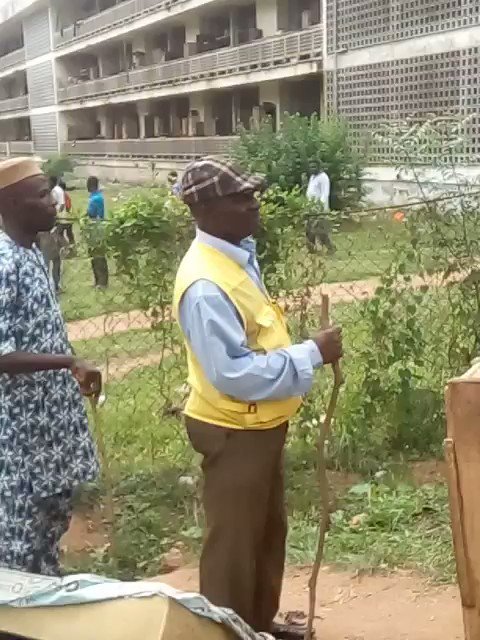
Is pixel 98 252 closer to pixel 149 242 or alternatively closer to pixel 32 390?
pixel 149 242

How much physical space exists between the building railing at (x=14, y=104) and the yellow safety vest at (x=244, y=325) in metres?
46.5

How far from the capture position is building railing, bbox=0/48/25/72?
47.0 m

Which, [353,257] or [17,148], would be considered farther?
[17,148]

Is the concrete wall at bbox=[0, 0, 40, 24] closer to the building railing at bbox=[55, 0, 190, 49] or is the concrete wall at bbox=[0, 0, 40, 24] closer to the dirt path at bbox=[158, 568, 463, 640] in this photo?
the building railing at bbox=[55, 0, 190, 49]

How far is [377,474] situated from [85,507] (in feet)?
4.69

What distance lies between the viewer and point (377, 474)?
15.3 feet

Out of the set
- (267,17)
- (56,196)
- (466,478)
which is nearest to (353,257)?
(466,478)

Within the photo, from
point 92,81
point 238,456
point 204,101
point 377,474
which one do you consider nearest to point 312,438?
point 377,474

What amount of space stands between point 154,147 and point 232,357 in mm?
28329

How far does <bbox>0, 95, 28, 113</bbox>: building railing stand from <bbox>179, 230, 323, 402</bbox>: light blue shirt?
46.6 metres

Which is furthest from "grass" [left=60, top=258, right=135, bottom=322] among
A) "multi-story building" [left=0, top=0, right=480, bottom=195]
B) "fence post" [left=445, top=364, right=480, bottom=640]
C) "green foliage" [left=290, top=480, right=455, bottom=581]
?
"multi-story building" [left=0, top=0, right=480, bottom=195]

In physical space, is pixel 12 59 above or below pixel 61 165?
above

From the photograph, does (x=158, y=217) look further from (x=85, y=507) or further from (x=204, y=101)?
(x=204, y=101)

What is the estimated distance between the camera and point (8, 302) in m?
2.71
